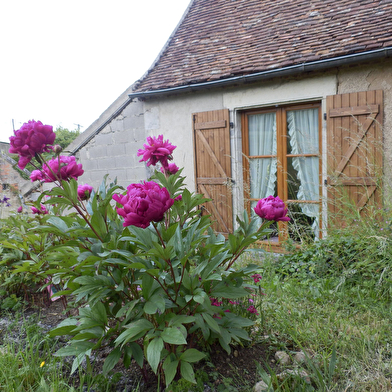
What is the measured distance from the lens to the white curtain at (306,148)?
15.8 feet

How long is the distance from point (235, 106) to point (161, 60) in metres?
2.21

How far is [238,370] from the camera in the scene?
1.61 m

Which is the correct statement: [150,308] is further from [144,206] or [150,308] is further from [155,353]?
[144,206]

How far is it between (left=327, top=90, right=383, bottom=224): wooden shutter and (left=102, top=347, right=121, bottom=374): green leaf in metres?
3.39

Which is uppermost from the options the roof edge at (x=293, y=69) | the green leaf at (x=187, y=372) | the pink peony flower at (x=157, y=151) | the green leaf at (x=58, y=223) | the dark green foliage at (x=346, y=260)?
the roof edge at (x=293, y=69)

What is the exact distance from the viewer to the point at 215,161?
5438 mm

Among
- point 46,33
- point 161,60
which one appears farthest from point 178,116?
point 46,33

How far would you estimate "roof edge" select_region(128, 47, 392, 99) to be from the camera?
399cm

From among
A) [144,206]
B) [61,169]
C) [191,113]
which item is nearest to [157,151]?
[61,169]

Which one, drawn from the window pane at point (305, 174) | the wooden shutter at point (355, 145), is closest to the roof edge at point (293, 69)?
the wooden shutter at point (355, 145)

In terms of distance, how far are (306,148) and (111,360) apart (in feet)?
13.9

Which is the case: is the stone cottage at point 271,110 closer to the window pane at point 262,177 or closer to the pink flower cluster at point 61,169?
the window pane at point 262,177

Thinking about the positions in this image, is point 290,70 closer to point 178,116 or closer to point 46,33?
point 178,116

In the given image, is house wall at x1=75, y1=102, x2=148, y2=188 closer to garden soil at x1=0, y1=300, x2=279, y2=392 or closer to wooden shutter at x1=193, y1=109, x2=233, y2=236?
wooden shutter at x1=193, y1=109, x2=233, y2=236
